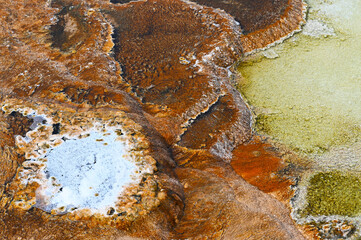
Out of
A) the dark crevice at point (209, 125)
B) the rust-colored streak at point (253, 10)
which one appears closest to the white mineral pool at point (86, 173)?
the dark crevice at point (209, 125)

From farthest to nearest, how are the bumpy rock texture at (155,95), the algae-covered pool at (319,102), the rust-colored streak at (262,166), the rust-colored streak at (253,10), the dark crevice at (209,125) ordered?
the rust-colored streak at (253,10), the dark crevice at (209,125), the rust-colored streak at (262,166), the algae-covered pool at (319,102), the bumpy rock texture at (155,95)

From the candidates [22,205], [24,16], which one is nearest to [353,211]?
[22,205]

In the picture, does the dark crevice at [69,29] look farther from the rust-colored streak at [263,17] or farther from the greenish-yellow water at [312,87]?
the greenish-yellow water at [312,87]

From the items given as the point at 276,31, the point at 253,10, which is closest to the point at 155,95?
the point at 276,31

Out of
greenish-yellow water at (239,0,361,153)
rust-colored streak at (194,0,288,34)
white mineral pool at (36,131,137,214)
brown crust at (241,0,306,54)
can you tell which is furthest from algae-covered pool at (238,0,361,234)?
white mineral pool at (36,131,137,214)

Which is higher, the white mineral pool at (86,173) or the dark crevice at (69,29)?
the dark crevice at (69,29)

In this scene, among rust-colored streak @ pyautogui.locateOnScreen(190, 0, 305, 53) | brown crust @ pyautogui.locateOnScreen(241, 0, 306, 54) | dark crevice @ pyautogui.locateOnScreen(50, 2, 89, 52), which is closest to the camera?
dark crevice @ pyautogui.locateOnScreen(50, 2, 89, 52)

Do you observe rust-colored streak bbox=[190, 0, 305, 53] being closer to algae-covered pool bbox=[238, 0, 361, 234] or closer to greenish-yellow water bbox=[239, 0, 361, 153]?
algae-covered pool bbox=[238, 0, 361, 234]
